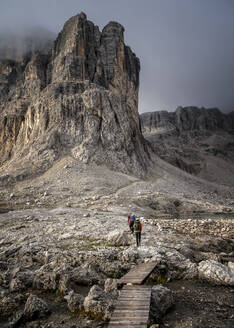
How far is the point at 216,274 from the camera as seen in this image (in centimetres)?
970

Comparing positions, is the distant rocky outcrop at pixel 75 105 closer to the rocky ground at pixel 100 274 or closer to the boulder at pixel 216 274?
the rocky ground at pixel 100 274

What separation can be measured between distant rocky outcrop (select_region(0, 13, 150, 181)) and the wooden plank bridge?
5203cm

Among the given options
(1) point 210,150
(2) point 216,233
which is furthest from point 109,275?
(1) point 210,150

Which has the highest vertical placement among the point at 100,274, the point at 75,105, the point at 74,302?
the point at 75,105

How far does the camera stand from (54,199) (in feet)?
141

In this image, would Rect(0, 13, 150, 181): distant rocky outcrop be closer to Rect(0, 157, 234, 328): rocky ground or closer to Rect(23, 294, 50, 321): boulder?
Rect(0, 157, 234, 328): rocky ground

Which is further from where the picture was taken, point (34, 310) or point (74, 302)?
point (74, 302)

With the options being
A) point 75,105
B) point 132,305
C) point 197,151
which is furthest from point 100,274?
point 197,151

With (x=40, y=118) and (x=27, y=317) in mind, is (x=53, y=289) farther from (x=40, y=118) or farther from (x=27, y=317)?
(x=40, y=118)

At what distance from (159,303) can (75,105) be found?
72.3 metres

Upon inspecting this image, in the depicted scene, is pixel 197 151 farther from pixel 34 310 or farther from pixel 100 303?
pixel 34 310

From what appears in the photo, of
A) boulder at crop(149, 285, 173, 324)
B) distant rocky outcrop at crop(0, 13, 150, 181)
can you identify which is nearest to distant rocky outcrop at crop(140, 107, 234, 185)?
distant rocky outcrop at crop(0, 13, 150, 181)

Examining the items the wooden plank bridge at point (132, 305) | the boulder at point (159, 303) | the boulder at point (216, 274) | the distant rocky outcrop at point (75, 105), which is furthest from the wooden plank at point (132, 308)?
the distant rocky outcrop at point (75, 105)

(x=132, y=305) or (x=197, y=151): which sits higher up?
(x=197, y=151)
